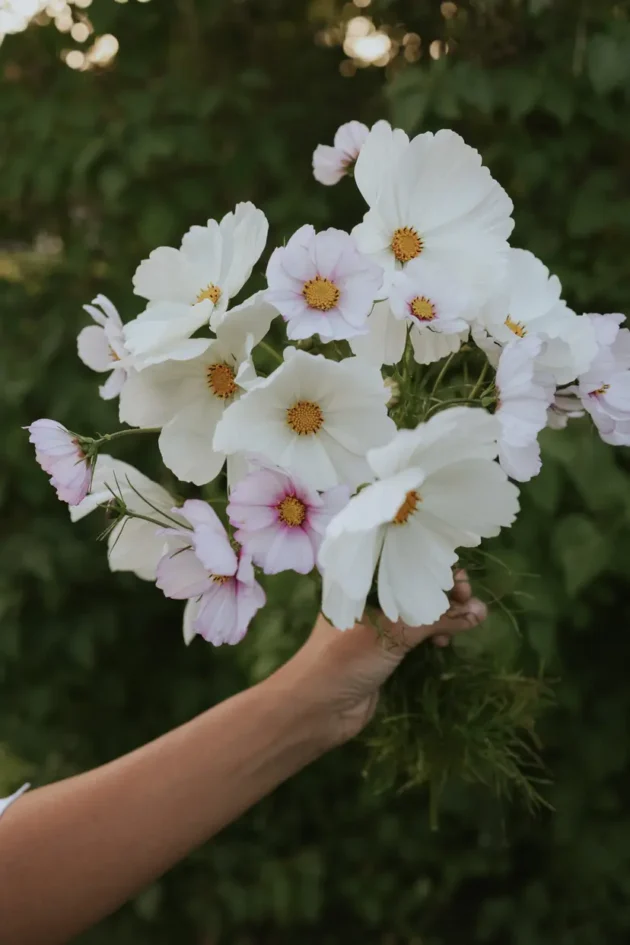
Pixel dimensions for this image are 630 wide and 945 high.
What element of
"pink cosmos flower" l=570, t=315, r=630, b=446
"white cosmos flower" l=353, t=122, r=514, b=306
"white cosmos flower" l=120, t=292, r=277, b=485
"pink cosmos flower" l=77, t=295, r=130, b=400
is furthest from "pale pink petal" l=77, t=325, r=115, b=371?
"pink cosmos flower" l=570, t=315, r=630, b=446

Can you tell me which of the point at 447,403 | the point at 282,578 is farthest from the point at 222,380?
the point at 282,578

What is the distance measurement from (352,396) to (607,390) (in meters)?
0.16

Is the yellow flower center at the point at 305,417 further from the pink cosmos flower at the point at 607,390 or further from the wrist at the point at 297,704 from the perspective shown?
the wrist at the point at 297,704

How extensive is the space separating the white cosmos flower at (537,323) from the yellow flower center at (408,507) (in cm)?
10

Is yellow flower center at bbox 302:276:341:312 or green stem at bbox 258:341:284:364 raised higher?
yellow flower center at bbox 302:276:341:312

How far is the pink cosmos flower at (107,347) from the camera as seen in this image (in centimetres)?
52

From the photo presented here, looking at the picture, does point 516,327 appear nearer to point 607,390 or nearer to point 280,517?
point 607,390

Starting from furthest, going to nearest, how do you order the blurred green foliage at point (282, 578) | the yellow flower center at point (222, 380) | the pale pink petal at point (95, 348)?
the blurred green foliage at point (282, 578)
the pale pink petal at point (95, 348)
the yellow flower center at point (222, 380)

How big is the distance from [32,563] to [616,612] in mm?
768

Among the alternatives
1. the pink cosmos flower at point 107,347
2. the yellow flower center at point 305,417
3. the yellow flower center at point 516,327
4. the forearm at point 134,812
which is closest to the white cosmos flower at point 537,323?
the yellow flower center at point 516,327

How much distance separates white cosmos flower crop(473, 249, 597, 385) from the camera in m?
0.45

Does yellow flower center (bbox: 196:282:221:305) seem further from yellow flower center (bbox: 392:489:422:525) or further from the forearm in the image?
the forearm

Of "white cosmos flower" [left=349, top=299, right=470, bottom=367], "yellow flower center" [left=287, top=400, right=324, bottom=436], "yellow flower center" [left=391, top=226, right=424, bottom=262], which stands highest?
"yellow flower center" [left=391, top=226, right=424, bottom=262]

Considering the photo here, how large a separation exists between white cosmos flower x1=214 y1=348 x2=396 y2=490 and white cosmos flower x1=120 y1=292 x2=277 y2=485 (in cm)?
5
